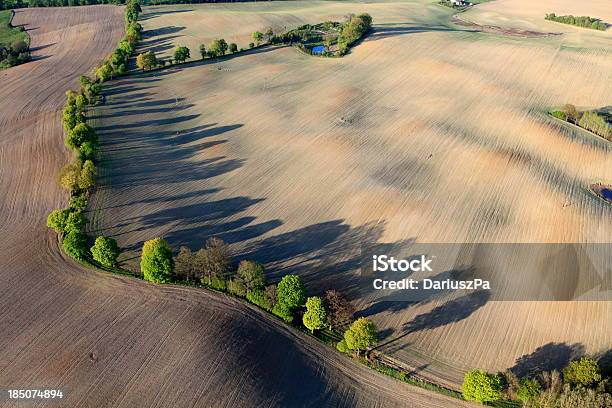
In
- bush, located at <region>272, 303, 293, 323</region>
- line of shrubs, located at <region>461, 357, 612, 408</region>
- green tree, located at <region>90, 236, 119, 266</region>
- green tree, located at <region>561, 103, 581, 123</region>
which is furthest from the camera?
green tree, located at <region>561, 103, 581, 123</region>

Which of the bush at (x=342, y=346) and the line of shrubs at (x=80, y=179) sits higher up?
the line of shrubs at (x=80, y=179)

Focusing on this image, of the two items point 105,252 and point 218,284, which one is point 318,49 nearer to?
point 218,284

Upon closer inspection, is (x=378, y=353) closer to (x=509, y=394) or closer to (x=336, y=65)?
(x=509, y=394)

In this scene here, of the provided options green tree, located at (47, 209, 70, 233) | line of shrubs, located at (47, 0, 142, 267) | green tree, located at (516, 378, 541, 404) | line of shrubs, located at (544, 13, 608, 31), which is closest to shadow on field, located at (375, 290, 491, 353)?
green tree, located at (516, 378, 541, 404)

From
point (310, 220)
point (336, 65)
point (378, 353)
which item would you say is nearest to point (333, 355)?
point (378, 353)

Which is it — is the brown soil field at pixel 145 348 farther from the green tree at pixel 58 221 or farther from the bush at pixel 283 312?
the green tree at pixel 58 221

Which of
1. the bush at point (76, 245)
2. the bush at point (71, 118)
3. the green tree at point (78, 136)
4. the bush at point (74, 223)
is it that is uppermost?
the bush at point (71, 118)

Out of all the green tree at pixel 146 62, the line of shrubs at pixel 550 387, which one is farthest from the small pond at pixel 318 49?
the line of shrubs at pixel 550 387

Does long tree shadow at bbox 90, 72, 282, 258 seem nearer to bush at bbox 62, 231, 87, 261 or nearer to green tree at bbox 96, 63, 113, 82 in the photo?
bush at bbox 62, 231, 87, 261
